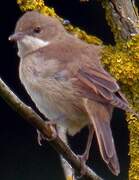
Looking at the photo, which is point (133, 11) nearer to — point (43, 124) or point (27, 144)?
point (43, 124)

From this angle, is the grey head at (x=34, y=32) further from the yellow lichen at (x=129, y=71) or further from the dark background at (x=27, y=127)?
the dark background at (x=27, y=127)

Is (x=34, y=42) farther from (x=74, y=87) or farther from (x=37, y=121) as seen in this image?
(x=37, y=121)

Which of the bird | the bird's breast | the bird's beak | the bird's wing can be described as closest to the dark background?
the bird's beak

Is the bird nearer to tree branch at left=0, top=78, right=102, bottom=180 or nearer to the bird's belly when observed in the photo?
the bird's belly

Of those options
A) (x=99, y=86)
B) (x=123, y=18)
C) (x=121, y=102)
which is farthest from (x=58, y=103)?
(x=123, y=18)

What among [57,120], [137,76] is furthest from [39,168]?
[137,76]

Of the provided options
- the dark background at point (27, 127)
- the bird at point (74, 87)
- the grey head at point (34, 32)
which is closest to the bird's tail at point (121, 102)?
the bird at point (74, 87)
